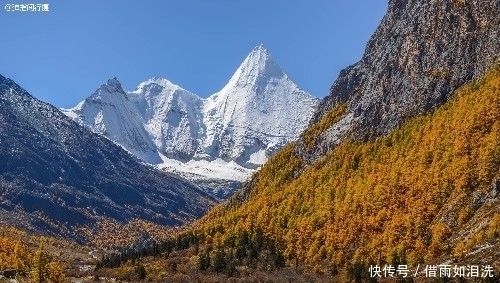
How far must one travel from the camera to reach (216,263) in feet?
615

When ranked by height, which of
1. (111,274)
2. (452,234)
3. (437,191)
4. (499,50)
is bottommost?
(111,274)

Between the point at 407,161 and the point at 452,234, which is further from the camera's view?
the point at 407,161

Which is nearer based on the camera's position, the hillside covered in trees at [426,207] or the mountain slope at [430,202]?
the hillside covered in trees at [426,207]

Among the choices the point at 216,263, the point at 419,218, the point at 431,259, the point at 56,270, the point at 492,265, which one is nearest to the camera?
the point at 492,265

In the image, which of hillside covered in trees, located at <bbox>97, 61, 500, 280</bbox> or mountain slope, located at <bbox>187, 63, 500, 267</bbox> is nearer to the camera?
hillside covered in trees, located at <bbox>97, 61, 500, 280</bbox>

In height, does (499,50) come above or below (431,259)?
above

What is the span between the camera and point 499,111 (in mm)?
166750

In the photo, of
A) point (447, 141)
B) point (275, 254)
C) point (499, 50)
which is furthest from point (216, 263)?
point (499, 50)

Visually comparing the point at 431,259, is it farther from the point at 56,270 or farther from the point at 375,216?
the point at 56,270

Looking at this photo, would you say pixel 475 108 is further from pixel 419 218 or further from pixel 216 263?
pixel 216 263

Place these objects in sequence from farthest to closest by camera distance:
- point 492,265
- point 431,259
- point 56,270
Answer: point 56,270 < point 431,259 < point 492,265

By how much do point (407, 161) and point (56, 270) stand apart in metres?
108

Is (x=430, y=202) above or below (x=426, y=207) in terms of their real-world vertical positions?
above

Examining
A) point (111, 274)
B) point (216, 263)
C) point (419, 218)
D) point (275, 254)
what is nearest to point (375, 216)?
point (419, 218)
